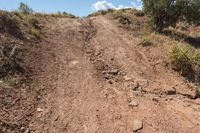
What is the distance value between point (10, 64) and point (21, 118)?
8.76 feet

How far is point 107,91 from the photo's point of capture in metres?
9.33

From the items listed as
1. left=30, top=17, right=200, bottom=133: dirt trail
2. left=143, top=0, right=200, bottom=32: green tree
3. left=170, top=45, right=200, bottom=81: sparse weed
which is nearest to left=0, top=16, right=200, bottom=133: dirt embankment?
left=30, top=17, right=200, bottom=133: dirt trail

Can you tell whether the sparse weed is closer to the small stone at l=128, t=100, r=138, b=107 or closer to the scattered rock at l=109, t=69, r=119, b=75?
the scattered rock at l=109, t=69, r=119, b=75

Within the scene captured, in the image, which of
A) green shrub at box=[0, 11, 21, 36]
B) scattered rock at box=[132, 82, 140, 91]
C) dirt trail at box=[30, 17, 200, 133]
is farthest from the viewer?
green shrub at box=[0, 11, 21, 36]

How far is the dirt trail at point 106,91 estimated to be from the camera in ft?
24.7

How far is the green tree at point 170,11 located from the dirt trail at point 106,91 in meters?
7.58

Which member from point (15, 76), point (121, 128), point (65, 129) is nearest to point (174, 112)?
point (121, 128)

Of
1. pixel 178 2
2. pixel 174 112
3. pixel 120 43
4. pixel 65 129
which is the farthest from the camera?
pixel 178 2

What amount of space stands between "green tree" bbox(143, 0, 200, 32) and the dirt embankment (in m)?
7.42

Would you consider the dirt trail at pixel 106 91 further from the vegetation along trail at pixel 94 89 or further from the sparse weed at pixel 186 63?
the sparse weed at pixel 186 63

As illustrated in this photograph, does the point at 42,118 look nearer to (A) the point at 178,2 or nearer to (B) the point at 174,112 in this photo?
(B) the point at 174,112

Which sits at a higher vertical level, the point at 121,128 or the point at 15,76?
the point at 15,76

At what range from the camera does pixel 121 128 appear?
7398mm

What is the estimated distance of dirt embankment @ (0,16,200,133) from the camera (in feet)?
24.7
